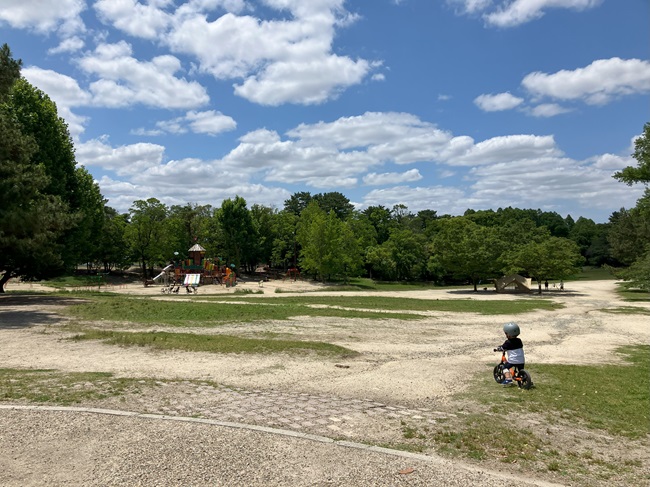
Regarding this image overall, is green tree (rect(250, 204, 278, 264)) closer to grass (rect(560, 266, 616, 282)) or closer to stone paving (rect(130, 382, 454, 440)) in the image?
grass (rect(560, 266, 616, 282))

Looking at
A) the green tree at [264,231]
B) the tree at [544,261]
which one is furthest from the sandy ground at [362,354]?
the green tree at [264,231]

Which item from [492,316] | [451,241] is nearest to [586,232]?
[451,241]

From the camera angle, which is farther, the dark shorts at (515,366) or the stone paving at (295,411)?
the dark shorts at (515,366)

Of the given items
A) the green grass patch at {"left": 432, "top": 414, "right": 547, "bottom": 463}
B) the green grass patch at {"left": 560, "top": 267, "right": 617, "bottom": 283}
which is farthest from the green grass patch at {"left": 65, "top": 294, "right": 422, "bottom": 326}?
the green grass patch at {"left": 560, "top": 267, "right": 617, "bottom": 283}

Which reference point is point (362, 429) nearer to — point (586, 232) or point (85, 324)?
point (85, 324)

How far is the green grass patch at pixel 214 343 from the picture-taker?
12.3 meters

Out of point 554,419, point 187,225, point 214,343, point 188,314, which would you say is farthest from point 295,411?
point 187,225

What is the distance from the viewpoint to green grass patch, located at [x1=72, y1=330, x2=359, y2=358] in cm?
1229

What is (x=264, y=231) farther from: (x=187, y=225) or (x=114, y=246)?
(x=114, y=246)

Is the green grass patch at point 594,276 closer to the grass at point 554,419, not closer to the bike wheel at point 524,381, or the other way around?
the grass at point 554,419

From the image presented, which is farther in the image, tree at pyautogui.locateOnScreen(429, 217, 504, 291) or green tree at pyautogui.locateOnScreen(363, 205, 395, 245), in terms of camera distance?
green tree at pyautogui.locateOnScreen(363, 205, 395, 245)

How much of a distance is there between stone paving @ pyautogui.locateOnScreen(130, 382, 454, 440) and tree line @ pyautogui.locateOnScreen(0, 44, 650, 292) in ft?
61.1

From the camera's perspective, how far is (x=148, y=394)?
25.5 ft

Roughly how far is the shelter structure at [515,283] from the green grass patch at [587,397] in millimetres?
39807
